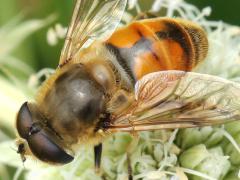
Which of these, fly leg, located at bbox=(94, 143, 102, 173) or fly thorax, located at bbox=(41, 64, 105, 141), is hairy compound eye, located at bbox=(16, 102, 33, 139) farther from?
fly leg, located at bbox=(94, 143, 102, 173)

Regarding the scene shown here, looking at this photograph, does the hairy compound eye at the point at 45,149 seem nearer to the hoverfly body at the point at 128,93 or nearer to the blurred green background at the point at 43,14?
the hoverfly body at the point at 128,93

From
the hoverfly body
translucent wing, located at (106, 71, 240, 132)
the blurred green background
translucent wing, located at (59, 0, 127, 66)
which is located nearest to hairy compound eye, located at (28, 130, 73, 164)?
the hoverfly body

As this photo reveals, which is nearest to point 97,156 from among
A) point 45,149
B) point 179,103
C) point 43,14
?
point 45,149

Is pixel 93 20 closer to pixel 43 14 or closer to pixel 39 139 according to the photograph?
pixel 39 139

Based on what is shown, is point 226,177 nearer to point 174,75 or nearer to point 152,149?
point 152,149

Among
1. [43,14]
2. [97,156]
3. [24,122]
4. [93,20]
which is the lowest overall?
[97,156]

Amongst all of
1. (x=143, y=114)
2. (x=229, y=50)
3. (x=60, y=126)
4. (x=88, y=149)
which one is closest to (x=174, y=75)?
(x=143, y=114)

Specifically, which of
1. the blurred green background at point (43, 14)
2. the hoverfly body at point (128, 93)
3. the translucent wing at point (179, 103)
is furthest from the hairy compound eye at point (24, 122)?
the blurred green background at point (43, 14)

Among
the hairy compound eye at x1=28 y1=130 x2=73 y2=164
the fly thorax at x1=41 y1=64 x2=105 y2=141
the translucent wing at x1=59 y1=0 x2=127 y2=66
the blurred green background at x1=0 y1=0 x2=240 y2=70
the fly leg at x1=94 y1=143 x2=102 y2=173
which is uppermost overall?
the blurred green background at x1=0 y1=0 x2=240 y2=70
